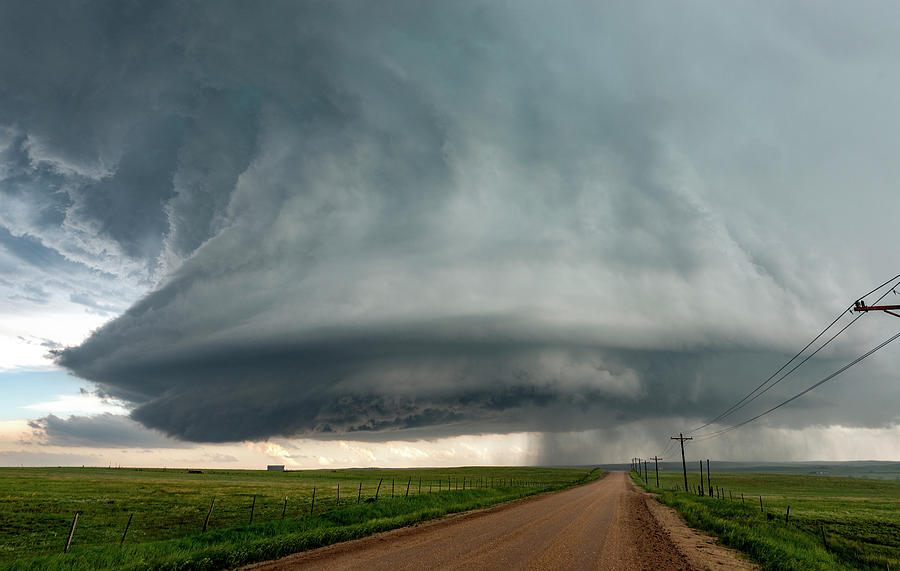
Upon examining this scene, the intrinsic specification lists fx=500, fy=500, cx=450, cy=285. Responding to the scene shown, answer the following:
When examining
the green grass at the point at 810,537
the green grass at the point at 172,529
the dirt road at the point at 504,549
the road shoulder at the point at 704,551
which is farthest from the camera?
the green grass at the point at 810,537

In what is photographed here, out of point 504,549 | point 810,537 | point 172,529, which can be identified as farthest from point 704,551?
point 172,529

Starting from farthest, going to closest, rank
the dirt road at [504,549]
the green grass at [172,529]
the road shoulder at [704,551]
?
the road shoulder at [704,551] → the green grass at [172,529] → the dirt road at [504,549]

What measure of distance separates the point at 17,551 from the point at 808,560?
3830cm

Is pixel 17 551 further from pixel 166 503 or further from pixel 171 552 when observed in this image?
pixel 166 503

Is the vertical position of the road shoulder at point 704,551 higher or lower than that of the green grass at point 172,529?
higher

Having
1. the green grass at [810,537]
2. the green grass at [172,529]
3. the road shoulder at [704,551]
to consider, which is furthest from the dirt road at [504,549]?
the green grass at [810,537]

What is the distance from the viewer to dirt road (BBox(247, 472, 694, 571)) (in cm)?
1795

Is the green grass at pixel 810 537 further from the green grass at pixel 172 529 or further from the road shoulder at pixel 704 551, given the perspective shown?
the green grass at pixel 172 529

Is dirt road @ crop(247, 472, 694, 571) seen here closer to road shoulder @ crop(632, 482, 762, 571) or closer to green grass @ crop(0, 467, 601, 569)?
road shoulder @ crop(632, 482, 762, 571)

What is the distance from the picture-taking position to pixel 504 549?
21.2 m

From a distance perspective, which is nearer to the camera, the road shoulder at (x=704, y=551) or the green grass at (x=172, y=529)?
the green grass at (x=172, y=529)

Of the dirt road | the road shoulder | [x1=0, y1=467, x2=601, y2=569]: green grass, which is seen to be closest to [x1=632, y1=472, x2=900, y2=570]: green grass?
the road shoulder

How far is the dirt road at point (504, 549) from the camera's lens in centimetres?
1795

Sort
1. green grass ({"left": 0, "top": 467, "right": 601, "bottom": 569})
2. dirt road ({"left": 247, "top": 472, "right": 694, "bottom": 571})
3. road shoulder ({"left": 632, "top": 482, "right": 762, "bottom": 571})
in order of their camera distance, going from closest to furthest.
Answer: dirt road ({"left": 247, "top": 472, "right": 694, "bottom": 571}) → green grass ({"left": 0, "top": 467, "right": 601, "bottom": 569}) → road shoulder ({"left": 632, "top": 482, "right": 762, "bottom": 571})
